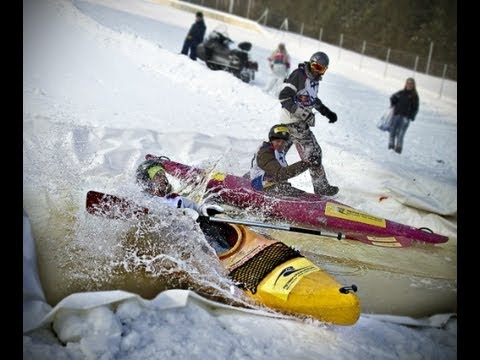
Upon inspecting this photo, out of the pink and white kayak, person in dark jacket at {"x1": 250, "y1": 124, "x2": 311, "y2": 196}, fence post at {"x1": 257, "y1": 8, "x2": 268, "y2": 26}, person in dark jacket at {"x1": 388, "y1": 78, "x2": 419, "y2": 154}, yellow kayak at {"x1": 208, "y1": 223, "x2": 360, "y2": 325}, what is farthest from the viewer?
fence post at {"x1": 257, "y1": 8, "x2": 268, "y2": 26}

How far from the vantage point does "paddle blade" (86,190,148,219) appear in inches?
141

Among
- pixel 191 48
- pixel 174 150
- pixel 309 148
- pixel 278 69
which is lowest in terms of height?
pixel 174 150

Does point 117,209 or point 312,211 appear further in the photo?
point 312,211

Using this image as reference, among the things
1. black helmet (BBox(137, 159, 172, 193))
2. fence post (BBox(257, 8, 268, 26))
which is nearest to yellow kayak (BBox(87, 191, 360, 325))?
black helmet (BBox(137, 159, 172, 193))

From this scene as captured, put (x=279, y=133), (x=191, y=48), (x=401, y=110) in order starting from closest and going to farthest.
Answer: (x=279, y=133) < (x=401, y=110) < (x=191, y=48)

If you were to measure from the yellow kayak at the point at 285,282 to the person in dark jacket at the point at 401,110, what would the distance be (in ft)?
16.8

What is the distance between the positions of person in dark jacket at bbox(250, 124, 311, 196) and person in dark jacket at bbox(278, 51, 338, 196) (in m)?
0.42

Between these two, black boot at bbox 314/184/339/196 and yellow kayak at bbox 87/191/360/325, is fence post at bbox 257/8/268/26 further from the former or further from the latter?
yellow kayak at bbox 87/191/360/325

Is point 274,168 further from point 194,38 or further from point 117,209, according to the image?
point 194,38

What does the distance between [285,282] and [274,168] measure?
5.33 feet

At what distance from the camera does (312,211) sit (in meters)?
4.53

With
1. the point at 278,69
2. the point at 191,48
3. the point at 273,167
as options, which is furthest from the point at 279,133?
the point at 191,48
